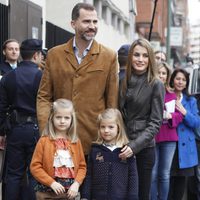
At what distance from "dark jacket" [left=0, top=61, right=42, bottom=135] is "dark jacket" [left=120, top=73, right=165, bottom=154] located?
148 centimetres

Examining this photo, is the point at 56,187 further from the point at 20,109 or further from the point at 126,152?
the point at 20,109

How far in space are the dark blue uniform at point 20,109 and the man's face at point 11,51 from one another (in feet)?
4.46

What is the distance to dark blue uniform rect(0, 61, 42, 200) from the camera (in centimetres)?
640

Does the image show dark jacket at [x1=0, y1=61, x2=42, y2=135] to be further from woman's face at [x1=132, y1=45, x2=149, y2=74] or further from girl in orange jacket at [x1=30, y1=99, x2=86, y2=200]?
woman's face at [x1=132, y1=45, x2=149, y2=74]

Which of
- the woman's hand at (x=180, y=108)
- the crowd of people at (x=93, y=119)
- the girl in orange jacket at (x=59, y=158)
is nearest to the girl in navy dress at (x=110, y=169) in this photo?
the crowd of people at (x=93, y=119)

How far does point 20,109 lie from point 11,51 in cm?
169

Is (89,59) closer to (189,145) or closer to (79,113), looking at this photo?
(79,113)

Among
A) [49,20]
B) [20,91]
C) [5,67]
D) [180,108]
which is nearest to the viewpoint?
[20,91]

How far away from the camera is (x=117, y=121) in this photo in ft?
Answer: 16.6

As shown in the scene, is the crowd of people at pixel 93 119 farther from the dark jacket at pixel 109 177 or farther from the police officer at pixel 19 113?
the police officer at pixel 19 113

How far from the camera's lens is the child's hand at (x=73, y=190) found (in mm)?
4902

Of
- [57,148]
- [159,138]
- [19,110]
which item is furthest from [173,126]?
[57,148]

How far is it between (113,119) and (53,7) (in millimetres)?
12433

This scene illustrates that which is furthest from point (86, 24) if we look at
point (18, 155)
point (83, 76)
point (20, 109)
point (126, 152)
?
point (18, 155)
